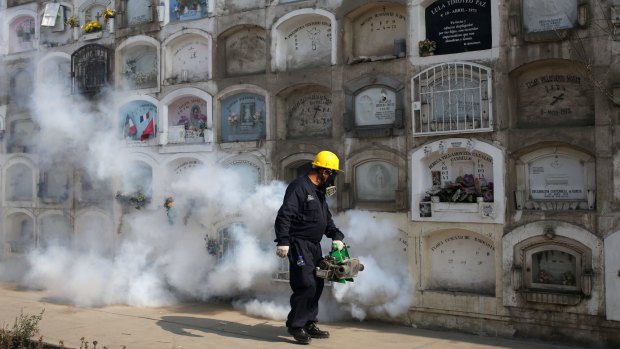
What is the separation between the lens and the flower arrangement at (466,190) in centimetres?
1012

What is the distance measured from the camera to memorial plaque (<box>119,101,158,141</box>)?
1409cm

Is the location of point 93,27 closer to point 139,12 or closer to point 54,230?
point 139,12

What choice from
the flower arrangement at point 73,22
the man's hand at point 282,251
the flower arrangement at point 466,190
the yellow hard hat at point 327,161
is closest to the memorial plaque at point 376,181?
the flower arrangement at point 466,190

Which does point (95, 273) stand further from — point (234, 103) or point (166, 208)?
point (234, 103)

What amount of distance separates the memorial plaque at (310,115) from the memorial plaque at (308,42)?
1.88 feet

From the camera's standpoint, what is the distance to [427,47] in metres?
10.6

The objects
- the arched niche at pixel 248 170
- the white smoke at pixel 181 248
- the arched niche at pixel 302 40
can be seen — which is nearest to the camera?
the white smoke at pixel 181 248

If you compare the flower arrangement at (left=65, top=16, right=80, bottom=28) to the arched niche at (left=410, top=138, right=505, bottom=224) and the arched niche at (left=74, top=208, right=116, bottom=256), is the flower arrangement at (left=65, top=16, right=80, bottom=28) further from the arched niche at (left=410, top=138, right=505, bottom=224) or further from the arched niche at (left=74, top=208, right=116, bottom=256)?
the arched niche at (left=410, top=138, right=505, bottom=224)

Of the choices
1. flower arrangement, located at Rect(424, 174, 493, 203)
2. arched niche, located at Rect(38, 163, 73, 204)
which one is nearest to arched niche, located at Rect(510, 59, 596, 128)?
flower arrangement, located at Rect(424, 174, 493, 203)

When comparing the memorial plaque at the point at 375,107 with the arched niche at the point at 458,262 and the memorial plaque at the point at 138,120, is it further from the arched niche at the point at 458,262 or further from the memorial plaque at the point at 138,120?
the memorial plaque at the point at 138,120

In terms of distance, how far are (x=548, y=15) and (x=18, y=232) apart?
12.7 m

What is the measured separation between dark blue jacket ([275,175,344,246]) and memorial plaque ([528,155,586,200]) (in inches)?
124

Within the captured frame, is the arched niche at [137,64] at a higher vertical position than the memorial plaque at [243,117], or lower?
higher

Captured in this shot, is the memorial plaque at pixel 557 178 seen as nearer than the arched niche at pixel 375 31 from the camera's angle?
Yes
